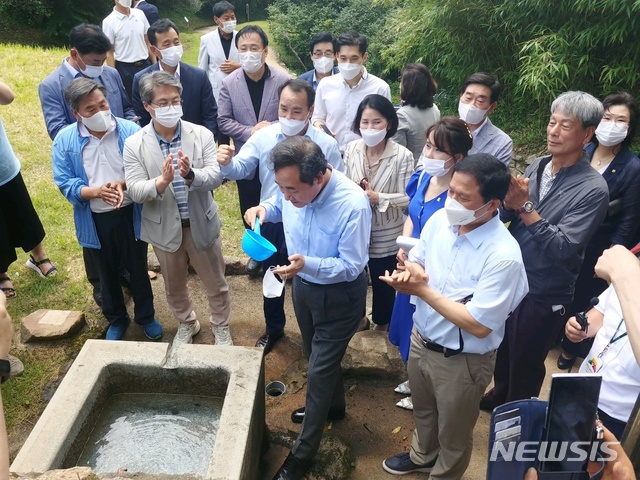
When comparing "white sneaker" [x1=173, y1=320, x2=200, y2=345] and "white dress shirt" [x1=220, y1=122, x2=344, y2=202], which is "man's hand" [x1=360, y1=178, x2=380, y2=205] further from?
"white sneaker" [x1=173, y1=320, x2=200, y2=345]

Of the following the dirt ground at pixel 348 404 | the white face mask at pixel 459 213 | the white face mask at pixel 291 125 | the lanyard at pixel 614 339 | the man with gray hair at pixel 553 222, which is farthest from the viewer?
the white face mask at pixel 291 125

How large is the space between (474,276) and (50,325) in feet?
11.2

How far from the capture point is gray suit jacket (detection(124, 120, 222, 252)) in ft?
11.9

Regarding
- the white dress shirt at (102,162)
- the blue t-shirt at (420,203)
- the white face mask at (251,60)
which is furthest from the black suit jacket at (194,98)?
the blue t-shirt at (420,203)

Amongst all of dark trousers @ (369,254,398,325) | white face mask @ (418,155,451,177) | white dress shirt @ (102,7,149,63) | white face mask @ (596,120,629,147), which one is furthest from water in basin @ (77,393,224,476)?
white dress shirt @ (102,7,149,63)

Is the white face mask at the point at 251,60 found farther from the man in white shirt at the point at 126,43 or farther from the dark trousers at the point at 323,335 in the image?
the man in white shirt at the point at 126,43

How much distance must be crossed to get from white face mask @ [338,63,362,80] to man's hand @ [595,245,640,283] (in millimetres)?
3111

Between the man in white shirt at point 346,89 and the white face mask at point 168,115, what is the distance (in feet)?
4.47

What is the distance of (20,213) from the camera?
437 cm

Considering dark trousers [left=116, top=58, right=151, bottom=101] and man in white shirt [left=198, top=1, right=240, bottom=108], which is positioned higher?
man in white shirt [left=198, top=1, right=240, bottom=108]

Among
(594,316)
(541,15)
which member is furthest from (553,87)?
(594,316)

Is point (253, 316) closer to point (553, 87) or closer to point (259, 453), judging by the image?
point (259, 453)

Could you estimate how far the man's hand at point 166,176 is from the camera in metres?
3.44

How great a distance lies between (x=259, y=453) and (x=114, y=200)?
1.94 meters
